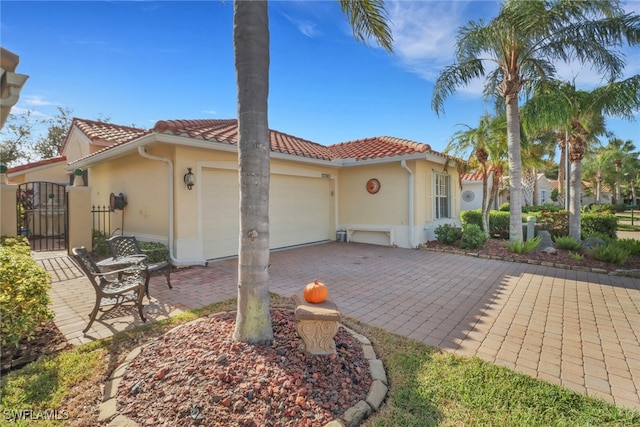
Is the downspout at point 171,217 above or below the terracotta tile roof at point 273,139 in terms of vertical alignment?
below

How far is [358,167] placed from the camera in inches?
492

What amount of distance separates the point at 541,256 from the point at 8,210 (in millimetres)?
15647

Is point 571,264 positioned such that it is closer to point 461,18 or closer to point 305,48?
point 461,18

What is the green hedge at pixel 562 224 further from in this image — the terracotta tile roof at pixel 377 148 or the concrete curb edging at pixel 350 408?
the concrete curb edging at pixel 350 408

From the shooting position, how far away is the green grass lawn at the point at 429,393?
8.30 feet

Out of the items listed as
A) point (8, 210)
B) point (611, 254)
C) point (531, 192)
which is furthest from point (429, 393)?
point (531, 192)

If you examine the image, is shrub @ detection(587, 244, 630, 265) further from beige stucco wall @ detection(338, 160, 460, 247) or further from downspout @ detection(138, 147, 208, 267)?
downspout @ detection(138, 147, 208, 267)

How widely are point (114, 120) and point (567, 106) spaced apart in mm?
35620

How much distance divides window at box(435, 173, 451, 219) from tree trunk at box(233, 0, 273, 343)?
37.0 feet

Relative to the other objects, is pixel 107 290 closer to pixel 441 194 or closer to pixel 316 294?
pixel 316 294

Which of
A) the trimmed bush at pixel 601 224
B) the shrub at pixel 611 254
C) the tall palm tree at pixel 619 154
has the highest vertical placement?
the tall palm tree at pixel 619 154

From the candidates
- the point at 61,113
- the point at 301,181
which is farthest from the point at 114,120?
the point at 301,181

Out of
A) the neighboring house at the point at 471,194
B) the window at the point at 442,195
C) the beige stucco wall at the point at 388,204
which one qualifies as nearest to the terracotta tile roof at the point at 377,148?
the beige stucco wall at the point at 388,204

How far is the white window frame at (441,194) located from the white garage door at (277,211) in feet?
15.4
